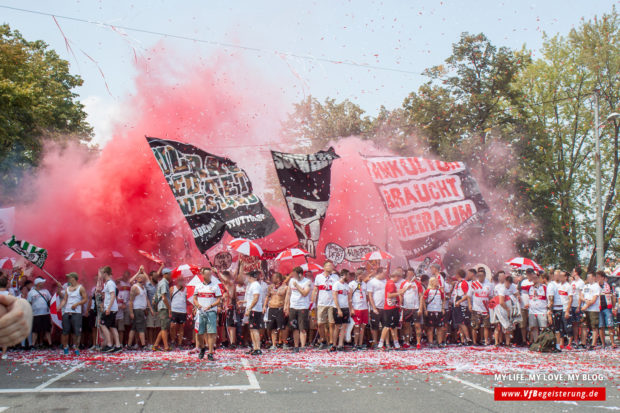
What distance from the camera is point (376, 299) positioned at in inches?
538

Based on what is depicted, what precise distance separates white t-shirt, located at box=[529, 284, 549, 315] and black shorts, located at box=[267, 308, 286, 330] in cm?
587

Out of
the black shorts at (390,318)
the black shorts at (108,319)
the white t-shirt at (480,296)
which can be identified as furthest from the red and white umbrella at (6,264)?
the white t-shirt at (480,296)

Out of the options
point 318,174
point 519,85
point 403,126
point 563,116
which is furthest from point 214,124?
point 563,116

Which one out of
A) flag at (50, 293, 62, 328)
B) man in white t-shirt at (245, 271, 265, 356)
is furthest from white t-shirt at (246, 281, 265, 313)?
flag at (50, 293, 62, 328)

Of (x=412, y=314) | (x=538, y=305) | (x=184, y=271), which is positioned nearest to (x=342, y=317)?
(x=412, y=314)

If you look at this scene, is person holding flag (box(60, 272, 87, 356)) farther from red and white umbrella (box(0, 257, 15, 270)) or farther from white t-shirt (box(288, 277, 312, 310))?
white t-shirt (box(288, 277, 312, 310))

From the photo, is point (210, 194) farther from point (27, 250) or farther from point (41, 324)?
point (41, 324)

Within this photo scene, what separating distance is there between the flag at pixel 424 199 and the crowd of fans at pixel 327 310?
2.95 m

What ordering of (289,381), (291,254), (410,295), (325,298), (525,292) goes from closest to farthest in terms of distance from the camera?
(289,381), (325,298), (410,295), (525,292), (291,254)

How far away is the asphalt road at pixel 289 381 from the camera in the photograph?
681 centimetres

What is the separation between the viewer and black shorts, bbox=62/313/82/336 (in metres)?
12.8

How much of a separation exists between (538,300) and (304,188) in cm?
694

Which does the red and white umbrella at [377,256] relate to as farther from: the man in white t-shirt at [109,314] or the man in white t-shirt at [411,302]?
the man in white t-shirt at [109,314]

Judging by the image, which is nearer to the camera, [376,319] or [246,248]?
[376,319]
